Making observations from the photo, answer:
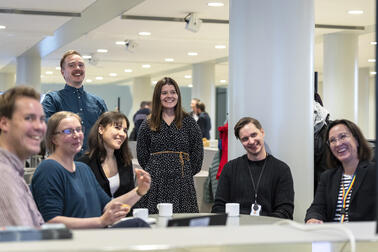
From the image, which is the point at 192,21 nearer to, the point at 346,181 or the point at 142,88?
the point at 346,181

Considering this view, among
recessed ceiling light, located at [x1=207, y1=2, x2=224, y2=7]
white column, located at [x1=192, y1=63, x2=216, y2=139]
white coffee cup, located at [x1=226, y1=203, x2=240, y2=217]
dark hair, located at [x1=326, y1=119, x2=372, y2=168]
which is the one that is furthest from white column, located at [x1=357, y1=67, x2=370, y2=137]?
white coffee cup, located at [x1=226, y1=203, x2=240, y2=217]

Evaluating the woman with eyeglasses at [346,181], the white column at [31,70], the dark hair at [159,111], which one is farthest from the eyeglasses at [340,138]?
the white column at [31,70]

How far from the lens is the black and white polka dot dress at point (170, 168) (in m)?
4.64

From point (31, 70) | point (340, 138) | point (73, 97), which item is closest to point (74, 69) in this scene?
point (73, 97)

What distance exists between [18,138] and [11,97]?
0.47ft

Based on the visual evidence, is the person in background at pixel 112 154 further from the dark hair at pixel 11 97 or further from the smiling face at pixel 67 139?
the dark hair at pixel 11 97

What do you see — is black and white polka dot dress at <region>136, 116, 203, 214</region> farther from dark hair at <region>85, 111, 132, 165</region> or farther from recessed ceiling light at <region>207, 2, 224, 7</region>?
recessed ceiling light at <region>207, 2, 224, 7</region>

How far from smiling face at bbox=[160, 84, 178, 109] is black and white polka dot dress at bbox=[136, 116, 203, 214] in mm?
129

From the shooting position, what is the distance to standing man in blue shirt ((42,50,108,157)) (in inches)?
177

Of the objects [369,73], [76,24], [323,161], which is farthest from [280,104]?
[369,73]

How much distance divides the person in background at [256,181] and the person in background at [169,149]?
50cm

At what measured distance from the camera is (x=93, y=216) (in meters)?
3.10

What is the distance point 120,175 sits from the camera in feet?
12.6

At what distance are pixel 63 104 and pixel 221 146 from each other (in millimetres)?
2319
